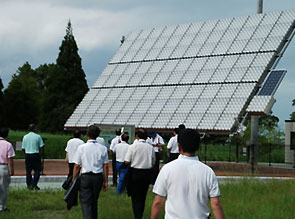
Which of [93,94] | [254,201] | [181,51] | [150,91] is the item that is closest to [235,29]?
[181,51]

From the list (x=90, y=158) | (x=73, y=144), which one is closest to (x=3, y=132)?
(x=73, y=144)

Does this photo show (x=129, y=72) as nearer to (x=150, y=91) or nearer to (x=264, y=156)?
(x=150, y=91)

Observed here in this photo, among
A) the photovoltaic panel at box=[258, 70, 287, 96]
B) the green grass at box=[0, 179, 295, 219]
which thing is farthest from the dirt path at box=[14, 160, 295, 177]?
the green grass at box=[0, 179, 295, 219]

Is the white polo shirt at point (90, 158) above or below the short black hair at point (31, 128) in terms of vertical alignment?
below

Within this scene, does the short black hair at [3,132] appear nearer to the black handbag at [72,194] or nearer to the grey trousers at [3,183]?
the grey trousers at [3,183]

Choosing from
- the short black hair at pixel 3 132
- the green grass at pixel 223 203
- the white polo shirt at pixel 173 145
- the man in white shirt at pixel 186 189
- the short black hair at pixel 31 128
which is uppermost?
the short black hair at pixel 31 128

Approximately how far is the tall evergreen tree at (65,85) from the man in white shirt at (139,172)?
70.6 meters

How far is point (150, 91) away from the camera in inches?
1184

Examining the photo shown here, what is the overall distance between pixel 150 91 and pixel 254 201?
668 inches

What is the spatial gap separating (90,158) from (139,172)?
2036 millimetres

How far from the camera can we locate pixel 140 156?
11.0 m

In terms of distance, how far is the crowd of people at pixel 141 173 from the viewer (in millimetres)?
5039

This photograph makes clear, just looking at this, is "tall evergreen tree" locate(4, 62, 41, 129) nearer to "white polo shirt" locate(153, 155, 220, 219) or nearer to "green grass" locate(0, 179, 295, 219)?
"green grass" locate(0, 179, 295, 219)

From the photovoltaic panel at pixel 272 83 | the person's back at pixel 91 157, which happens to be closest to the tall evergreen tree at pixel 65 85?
the photovoltaic panel at pixel 272 83
